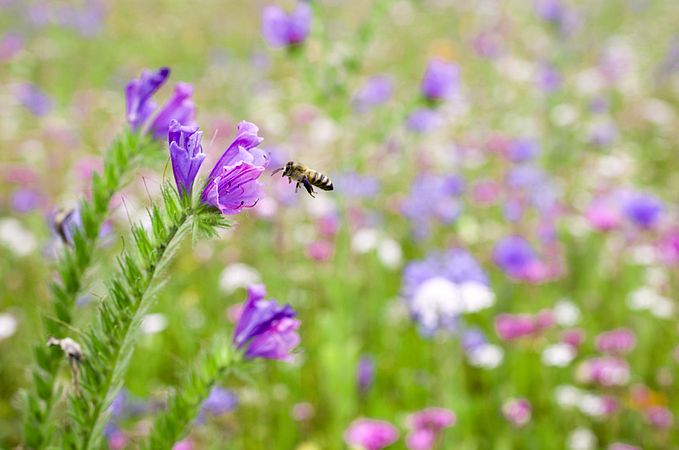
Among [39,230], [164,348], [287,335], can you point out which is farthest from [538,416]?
[39,230]

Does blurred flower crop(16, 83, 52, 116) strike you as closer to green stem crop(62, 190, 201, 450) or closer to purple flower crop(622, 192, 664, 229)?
purple flower crop(622, 192, 664, 229)

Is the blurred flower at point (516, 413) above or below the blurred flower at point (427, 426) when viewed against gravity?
above

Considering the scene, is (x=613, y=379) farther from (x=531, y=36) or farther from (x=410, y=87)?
(x=531, y=36)

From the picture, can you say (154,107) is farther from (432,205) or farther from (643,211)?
(432,205)

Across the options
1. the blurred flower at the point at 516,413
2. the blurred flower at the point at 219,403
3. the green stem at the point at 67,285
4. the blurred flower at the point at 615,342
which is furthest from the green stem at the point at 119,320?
the blurred flower at the point at 615,342

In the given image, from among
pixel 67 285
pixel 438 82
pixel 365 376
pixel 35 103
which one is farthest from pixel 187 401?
pixel 35 103

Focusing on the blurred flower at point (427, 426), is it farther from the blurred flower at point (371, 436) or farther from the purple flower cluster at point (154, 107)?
the purple flower cluster at point (154, 107)

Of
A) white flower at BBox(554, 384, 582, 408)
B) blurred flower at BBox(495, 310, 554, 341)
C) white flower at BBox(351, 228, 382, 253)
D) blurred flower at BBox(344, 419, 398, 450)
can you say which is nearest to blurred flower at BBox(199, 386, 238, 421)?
blurred flower at BBox(344, 419, 398, 450)

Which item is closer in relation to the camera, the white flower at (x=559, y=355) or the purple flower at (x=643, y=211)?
the white flower at (x=559, y=355)
